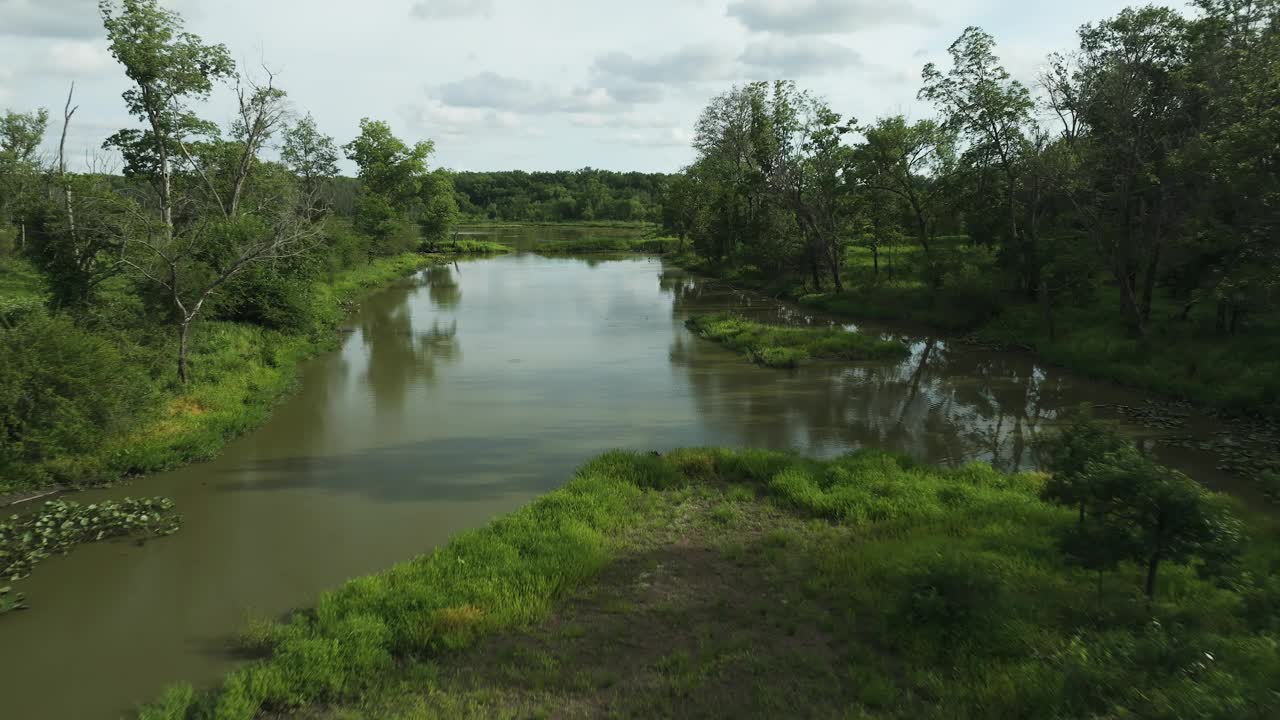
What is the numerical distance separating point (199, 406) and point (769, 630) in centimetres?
1343

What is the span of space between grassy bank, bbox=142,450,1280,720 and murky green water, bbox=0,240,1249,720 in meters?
1.32

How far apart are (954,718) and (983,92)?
83.1 feet

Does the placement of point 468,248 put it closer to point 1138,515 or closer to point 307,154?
point 307,154

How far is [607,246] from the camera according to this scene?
79.3m

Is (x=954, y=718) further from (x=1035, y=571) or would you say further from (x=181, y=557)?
(x=181, y=557)

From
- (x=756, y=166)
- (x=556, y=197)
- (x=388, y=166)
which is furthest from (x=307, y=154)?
(x=556, y=197)

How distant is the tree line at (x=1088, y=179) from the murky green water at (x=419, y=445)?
4371 millimetres

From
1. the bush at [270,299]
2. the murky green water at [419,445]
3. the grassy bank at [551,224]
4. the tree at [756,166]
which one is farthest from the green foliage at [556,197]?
the murky green water at [419,445]

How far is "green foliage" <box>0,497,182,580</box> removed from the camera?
9.25 m

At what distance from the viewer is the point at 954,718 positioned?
5535mm

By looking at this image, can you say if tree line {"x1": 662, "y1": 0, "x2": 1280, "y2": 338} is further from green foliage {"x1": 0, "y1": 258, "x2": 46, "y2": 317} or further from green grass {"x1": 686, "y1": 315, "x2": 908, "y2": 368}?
green foliage {"x1": 0, "y1": 258, "x2": 46, "y2": 317}

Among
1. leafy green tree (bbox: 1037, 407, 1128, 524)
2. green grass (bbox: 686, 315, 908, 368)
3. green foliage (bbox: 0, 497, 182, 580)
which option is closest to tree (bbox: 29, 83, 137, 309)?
green foliage (bbox: 0, 497, 182, 580)

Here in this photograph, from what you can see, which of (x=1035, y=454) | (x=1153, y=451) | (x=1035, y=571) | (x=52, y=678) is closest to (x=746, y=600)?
(x=1035, y=571)

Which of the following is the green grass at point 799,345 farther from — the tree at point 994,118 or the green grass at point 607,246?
the green grass at point 607,246
